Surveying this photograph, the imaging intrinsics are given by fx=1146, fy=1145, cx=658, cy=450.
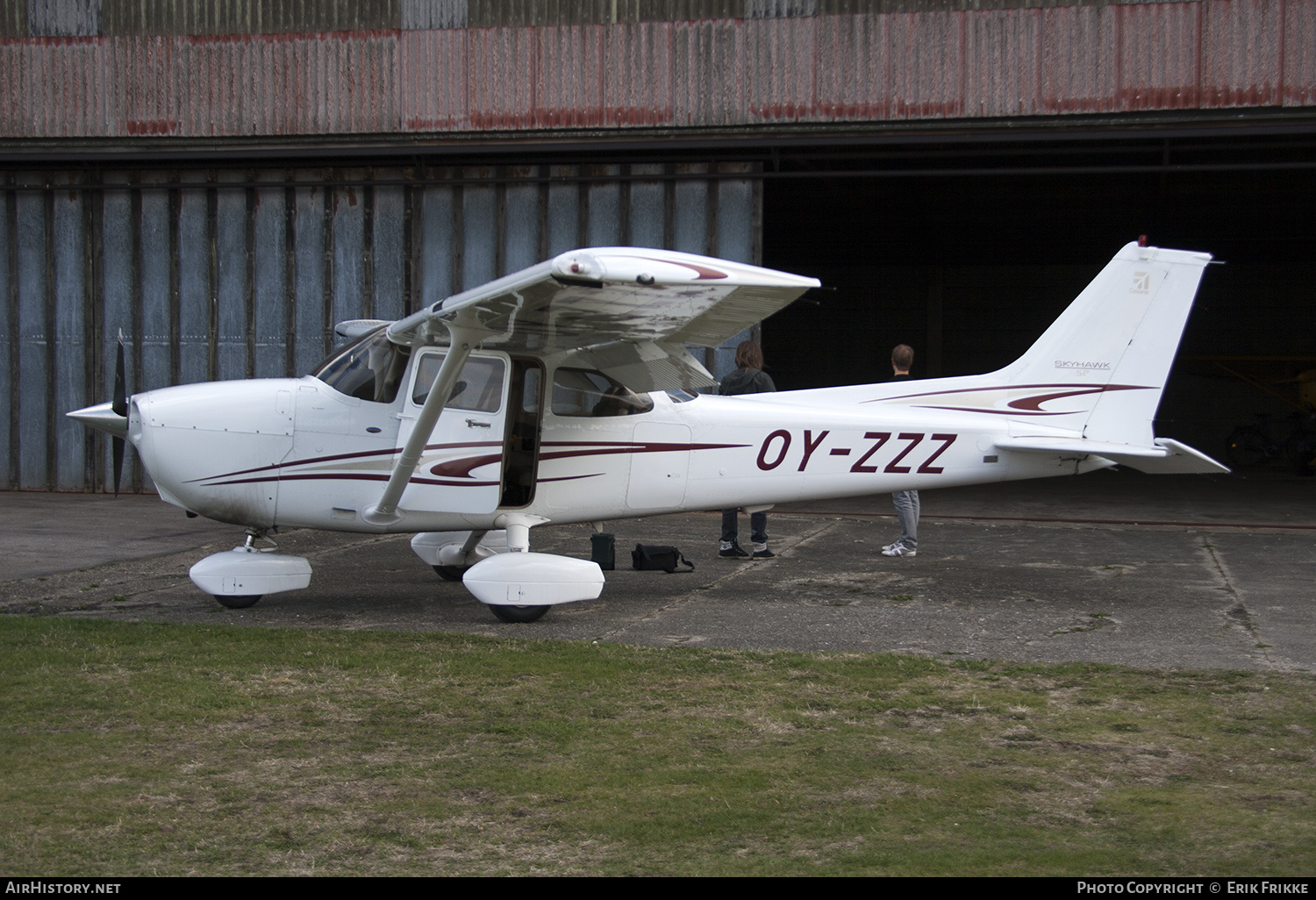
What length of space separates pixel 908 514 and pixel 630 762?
635cm

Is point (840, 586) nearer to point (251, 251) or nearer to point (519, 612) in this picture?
point (519, 612)

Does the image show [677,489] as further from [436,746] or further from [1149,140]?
[1149,140]

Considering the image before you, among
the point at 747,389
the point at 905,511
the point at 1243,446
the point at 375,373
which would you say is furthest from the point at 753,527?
the point at 1243,446

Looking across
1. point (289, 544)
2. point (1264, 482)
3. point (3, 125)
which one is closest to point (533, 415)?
point (289, 544)

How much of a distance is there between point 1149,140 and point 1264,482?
8.85m

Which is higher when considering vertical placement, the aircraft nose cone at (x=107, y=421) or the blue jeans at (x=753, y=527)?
the aircraft nose cone at (x=107, y=421)

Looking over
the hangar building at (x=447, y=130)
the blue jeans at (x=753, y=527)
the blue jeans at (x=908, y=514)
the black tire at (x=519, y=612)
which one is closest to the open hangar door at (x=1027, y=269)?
the hangar building at (x=447, y=130)

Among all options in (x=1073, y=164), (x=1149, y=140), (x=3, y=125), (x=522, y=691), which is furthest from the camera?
(x=1073, y=164)

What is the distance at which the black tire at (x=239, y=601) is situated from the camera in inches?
298

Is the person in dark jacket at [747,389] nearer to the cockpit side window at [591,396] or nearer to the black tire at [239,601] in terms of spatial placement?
the cockpit side window at [591,396]

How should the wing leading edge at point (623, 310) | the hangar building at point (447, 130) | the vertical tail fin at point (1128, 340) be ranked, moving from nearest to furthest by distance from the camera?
1. the wing leading edge at point (623, 310)
2. the vertical tail fin at point (1128, 340)
3. the hangar building at point (447, 130)

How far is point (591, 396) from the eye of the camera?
802cm

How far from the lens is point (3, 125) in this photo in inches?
606

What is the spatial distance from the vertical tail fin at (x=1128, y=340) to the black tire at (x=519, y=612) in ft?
13.7
